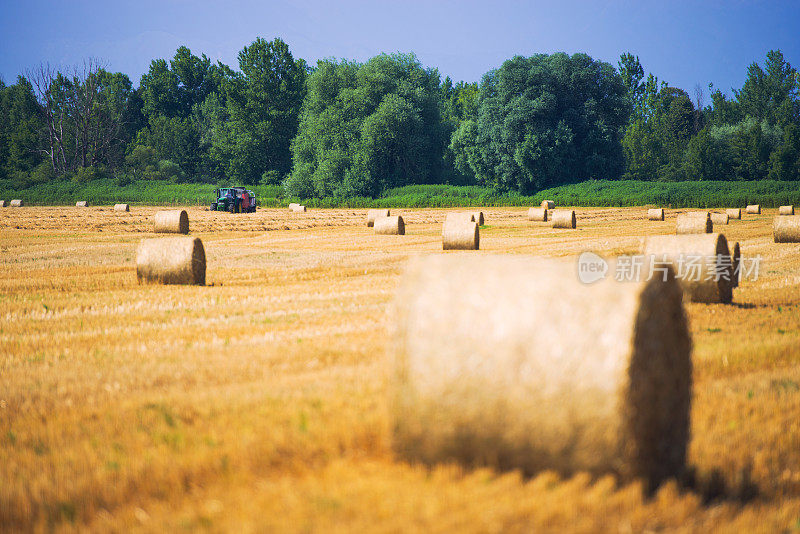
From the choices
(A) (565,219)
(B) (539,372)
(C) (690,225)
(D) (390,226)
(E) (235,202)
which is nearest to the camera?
(B) (539,372)

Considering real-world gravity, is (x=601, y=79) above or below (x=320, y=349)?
above

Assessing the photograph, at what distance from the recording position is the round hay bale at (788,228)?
73.6 ft

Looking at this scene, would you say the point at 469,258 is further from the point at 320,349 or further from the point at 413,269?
the point at 320,349

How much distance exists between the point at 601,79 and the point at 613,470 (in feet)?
235

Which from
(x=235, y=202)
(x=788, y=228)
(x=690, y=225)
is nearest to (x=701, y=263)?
(x=788, y=228)

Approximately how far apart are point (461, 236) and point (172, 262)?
32.1 feet

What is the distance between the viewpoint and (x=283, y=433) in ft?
16.0

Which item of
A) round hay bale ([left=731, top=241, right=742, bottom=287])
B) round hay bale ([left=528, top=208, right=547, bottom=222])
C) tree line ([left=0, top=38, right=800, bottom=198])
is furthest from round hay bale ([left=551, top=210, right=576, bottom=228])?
tree line ([left=0, top=38, right=800, bottom=198])

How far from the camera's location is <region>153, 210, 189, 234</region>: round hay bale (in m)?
28.3

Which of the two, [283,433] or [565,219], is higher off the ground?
[565,219]

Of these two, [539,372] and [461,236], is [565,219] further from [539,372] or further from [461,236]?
[539,372]

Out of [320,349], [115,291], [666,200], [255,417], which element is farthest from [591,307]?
[666,200]

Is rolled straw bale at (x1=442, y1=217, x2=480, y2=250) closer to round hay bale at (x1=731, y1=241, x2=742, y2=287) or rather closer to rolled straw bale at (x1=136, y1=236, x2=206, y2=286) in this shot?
round hay bale at (x1=731, y1=241, x2=742, y2=287)

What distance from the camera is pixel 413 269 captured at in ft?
15.5
